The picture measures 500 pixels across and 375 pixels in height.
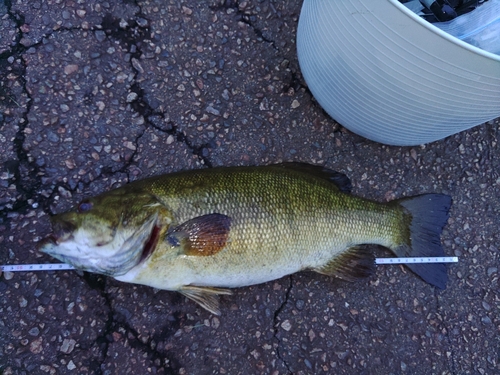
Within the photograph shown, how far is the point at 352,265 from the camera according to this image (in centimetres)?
218

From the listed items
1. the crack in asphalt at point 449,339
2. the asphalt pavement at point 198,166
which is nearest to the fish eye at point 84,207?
the asphalt pavement at point 198,166

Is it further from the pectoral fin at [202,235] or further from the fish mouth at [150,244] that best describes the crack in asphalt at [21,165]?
the pectoral fin at [202,235]

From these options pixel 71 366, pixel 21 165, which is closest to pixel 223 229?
pixel 71 366

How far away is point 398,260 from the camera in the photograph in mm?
2387

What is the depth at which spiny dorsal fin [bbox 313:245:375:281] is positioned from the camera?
215 cm

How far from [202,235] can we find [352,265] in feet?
2.96

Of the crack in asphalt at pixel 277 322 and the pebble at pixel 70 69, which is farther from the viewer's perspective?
the pebble at pixel 70 69

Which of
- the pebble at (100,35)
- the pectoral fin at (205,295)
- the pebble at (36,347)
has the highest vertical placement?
the pebble at (100,35)

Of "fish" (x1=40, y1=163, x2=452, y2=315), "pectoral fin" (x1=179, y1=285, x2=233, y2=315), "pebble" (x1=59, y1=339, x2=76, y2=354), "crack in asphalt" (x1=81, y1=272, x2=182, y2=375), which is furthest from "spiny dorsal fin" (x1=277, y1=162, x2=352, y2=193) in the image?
"pebble" (x1=59, y1=339, x2=76, y2=354)

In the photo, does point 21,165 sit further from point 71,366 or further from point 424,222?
point 424,222

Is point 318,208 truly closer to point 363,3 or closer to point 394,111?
point 394,111

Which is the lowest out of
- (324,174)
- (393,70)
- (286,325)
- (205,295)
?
(286,325)

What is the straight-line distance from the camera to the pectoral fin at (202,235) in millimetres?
1831

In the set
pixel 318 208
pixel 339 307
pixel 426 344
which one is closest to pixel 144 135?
pixel 318 208
